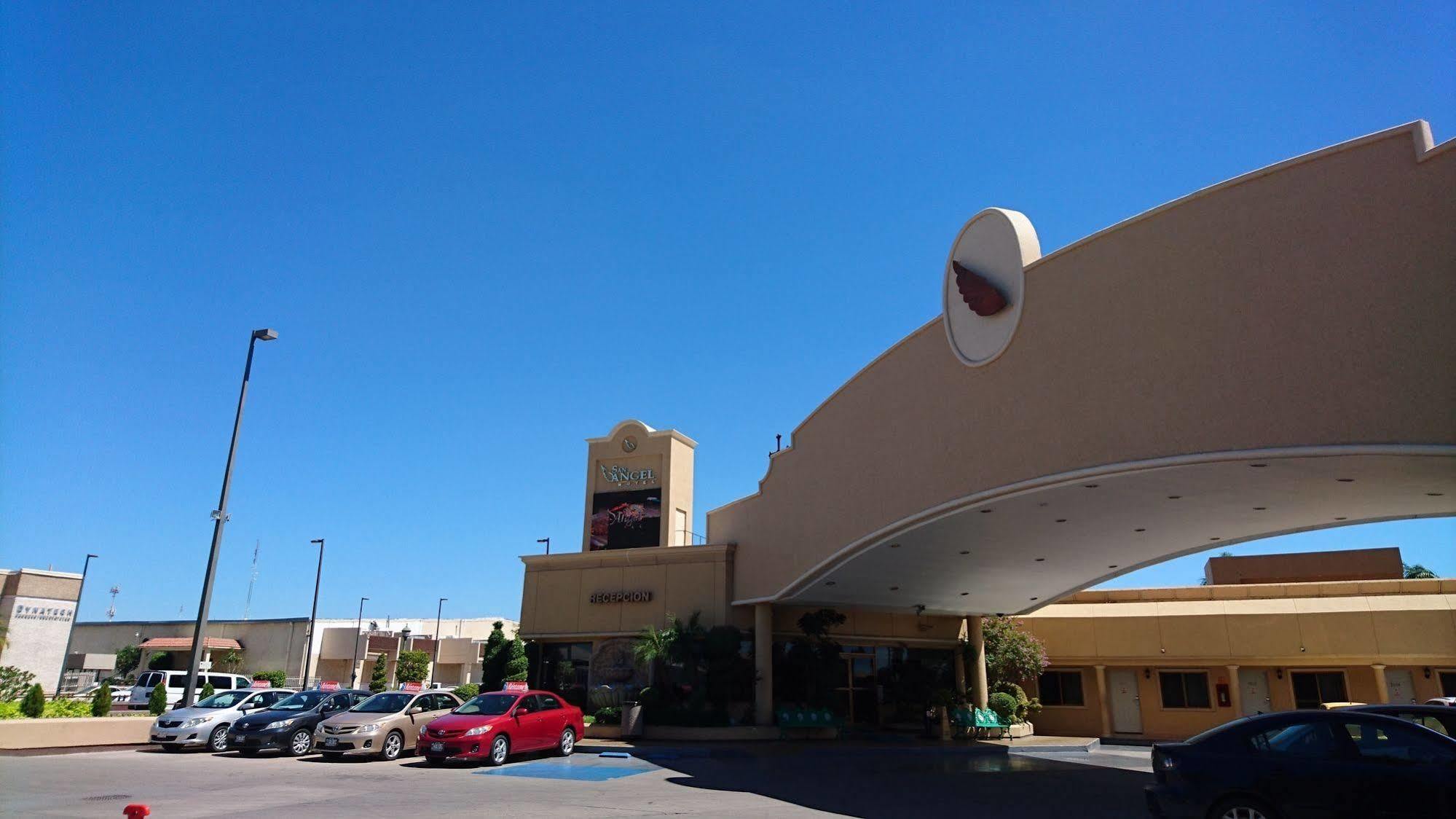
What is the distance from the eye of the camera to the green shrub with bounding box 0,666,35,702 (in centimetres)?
2817

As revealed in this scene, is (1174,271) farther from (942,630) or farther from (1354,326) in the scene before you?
(942,630)

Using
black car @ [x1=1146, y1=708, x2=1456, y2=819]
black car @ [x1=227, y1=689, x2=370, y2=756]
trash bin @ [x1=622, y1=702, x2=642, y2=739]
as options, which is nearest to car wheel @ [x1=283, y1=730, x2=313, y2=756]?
black car @ [x1=227, y1=689, x2=370, y2=756]

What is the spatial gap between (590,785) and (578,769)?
3.05 m

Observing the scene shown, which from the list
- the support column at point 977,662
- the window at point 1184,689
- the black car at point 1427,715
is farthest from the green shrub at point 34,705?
the window at point 1184,689

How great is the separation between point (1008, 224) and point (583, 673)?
70.7ft

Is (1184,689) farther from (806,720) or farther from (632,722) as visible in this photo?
(632,722)

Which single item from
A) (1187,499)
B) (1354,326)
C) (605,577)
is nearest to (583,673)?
(605,577)

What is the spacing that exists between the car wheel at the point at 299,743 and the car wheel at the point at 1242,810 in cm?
1935

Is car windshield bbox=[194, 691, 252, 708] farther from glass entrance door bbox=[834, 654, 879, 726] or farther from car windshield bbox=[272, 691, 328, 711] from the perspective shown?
glass entrance door bbox=[834, 654, 879, 726]

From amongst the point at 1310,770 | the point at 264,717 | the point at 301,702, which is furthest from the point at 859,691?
the point at 1310,770

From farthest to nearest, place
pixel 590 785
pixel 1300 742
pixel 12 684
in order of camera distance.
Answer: pixel 12 684 < pixel 590 785 < pixel 1300 742

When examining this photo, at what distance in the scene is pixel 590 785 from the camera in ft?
53.1

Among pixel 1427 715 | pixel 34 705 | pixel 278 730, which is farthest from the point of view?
pixel 34 705

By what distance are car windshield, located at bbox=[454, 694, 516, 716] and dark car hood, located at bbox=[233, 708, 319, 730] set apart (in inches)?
187
